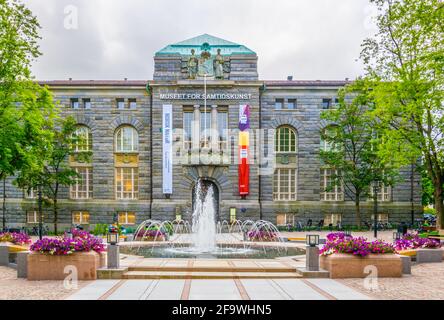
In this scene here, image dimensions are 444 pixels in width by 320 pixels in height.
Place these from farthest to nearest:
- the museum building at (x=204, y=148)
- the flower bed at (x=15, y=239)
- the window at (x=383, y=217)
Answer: the window at (x=383, y=217) < the museum building at (x=204, y=148) < the flower bed at (x=15, y=239)

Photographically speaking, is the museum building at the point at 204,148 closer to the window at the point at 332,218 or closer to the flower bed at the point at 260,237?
the window at the point at 332,218

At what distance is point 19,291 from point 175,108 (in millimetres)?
29144

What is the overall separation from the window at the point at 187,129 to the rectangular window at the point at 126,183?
5.49 metres

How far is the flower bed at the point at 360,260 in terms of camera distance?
14.5 m

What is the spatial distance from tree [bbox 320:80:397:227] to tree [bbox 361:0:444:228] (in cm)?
637

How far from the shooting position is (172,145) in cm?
3988

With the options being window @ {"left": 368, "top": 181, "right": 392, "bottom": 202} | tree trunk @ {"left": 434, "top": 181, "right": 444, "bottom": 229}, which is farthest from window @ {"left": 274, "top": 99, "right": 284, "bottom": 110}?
tree trunk @ {"left": 434, "top": 181, "right": 444, "bottom": 229}

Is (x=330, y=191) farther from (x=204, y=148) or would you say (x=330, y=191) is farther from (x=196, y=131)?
(x=196, y=131)

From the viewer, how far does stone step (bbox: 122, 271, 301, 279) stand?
14.1 m

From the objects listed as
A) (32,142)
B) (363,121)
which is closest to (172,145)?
(32,142)

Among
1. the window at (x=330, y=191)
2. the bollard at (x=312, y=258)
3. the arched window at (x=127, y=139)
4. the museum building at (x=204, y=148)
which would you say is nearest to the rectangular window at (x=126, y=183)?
the museum building at (x=204, y=148)

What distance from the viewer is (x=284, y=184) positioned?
41344mm

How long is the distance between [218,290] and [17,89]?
20.9 m

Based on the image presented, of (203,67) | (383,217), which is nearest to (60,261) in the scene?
(203,67)
